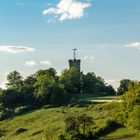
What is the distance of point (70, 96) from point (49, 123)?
39782 mm

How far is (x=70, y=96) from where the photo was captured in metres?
144

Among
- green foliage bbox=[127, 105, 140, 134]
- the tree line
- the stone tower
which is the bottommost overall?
green foliage bbox=[127, 105, 140, 134]

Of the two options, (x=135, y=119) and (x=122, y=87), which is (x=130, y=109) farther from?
(x=122, y=87)

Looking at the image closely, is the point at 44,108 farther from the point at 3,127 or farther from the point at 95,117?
the point at 95,117

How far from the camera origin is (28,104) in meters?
142

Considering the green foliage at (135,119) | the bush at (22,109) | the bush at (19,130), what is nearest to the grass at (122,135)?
the green foliage at (135,119)

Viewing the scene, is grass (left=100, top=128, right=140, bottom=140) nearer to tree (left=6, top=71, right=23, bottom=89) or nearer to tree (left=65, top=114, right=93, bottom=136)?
tree (left=65, top=114, right=93, bottom=136)

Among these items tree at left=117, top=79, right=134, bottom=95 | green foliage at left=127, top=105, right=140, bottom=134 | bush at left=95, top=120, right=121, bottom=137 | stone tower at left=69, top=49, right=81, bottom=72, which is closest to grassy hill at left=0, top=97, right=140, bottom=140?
bush at left=95, top=120, right=121, bottom=137

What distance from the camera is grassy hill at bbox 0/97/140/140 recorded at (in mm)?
85787

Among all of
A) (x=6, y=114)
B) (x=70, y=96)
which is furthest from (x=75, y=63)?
(x=6, y=114)

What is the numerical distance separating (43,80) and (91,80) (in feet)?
79.6

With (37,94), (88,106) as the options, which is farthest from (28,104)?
(88,106)

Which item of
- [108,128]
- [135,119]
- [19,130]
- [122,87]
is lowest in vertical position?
[19,130]

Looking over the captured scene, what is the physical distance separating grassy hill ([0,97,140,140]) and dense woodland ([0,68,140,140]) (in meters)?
A: 1.65
